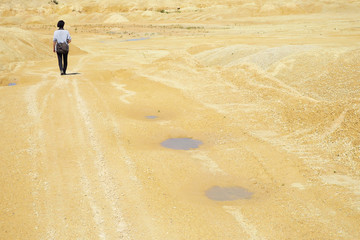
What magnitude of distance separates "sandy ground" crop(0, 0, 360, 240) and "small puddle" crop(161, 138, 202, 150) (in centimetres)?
22

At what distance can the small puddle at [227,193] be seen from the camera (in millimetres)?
6082

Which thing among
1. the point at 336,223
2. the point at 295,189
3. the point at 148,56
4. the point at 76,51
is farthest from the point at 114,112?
the point at 76,51

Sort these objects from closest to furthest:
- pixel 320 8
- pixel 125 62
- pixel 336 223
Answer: pixel 336 223 < pixel 125 62 < pixel 320 8

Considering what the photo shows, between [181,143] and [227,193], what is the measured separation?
8.39 feet

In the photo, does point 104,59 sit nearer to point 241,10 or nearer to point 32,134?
point 32,134

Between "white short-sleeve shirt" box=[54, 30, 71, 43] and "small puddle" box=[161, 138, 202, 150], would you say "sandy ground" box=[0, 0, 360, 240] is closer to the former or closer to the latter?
"small puddle" box=[161, 138, 202, 150]

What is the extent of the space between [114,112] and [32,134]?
2564 mm

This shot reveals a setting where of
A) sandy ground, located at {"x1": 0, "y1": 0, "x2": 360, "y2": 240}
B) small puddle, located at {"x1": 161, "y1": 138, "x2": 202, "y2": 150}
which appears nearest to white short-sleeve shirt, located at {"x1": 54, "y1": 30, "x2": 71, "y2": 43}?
sandy ground, located at {"x1": 0, "y1": 0, "x2": 360, "y2": 240}

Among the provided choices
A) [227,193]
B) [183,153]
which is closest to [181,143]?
[183,153]

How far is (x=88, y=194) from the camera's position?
235 inches

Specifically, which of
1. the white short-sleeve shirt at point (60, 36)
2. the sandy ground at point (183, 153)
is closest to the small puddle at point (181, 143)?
the sandy ground at point (183, 153)

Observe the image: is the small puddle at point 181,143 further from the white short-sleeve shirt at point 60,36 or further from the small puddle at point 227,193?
the white short-sleeve shirt at point 60,36

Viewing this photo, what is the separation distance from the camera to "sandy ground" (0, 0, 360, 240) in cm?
529

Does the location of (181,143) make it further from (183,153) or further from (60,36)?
(60,36)
